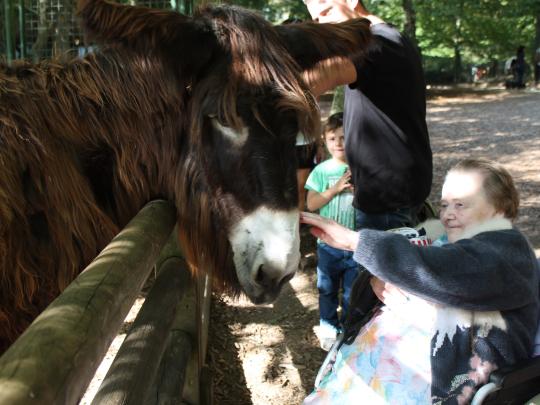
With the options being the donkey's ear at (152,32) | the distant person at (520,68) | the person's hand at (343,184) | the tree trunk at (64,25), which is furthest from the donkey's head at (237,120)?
the distant person at (520,68)

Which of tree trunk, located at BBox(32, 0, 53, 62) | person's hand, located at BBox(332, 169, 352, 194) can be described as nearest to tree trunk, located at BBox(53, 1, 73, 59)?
tree trunk, located at BBox(32, 0, 53, 62)

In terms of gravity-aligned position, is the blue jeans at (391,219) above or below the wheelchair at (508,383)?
above

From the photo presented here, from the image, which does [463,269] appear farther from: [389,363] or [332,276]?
[332,276]

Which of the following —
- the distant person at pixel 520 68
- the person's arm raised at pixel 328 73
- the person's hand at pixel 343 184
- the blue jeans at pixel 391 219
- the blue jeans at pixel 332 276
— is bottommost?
the blue jeans at pixel 332 276

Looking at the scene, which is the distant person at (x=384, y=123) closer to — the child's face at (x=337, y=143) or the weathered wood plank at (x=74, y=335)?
the child's face at (x=337, y=143)

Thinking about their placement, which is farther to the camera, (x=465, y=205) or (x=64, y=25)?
(x=64, y=25)

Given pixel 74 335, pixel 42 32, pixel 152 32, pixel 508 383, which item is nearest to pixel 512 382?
pixel 508 383

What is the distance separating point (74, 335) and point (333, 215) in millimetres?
3363

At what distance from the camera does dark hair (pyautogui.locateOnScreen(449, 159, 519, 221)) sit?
2076mm

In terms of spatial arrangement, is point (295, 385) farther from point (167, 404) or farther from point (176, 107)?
point (176, 107)

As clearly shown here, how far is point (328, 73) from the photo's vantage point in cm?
233

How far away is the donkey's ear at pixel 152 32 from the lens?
186 cm

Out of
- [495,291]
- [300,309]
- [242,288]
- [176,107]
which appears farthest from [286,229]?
[300,309]

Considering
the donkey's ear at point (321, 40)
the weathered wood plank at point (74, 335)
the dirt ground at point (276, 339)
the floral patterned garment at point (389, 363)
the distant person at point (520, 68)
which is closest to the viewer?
the weathered wood plank at point (74, 335)
